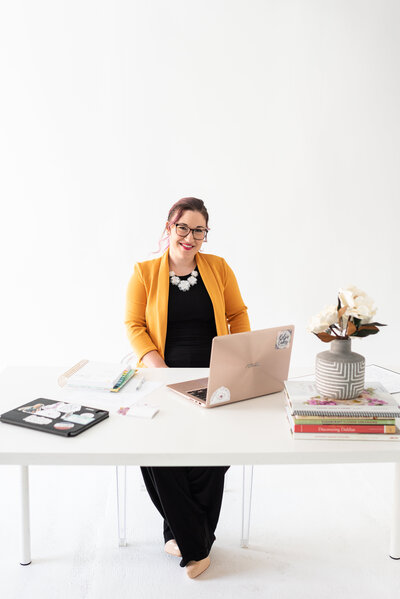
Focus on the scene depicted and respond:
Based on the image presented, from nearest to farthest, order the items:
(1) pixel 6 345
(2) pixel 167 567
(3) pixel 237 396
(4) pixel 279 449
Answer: (4) pixel 279 449, (3) pixel 237 396, (2) pixel 167 567, (1) pixel 6 345

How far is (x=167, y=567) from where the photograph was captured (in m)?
1.90

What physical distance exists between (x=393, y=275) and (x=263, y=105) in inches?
61.1

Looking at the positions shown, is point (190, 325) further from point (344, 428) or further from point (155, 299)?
point (344, 428)

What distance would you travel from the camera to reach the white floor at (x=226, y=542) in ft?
5.94

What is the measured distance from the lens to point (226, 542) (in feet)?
6.77

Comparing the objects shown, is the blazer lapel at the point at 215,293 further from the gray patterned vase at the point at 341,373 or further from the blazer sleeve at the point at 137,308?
the gray patterned vase at the point at 341,373

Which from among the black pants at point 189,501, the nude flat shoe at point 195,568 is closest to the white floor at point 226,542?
the nude flat shoe at point 195,568

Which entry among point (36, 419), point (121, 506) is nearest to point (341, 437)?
point (36, 419)

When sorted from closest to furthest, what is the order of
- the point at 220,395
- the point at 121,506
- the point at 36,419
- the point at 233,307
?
the point at 36,419
the point at 220,395
the point at 121,506
the point at 233,307

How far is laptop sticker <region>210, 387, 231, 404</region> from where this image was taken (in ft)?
5.05

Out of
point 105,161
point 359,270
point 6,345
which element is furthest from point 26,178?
point 359,270

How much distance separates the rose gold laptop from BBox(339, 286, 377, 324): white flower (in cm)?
22

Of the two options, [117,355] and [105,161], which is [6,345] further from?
[105,161]

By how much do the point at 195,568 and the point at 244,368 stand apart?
84 centimetres
